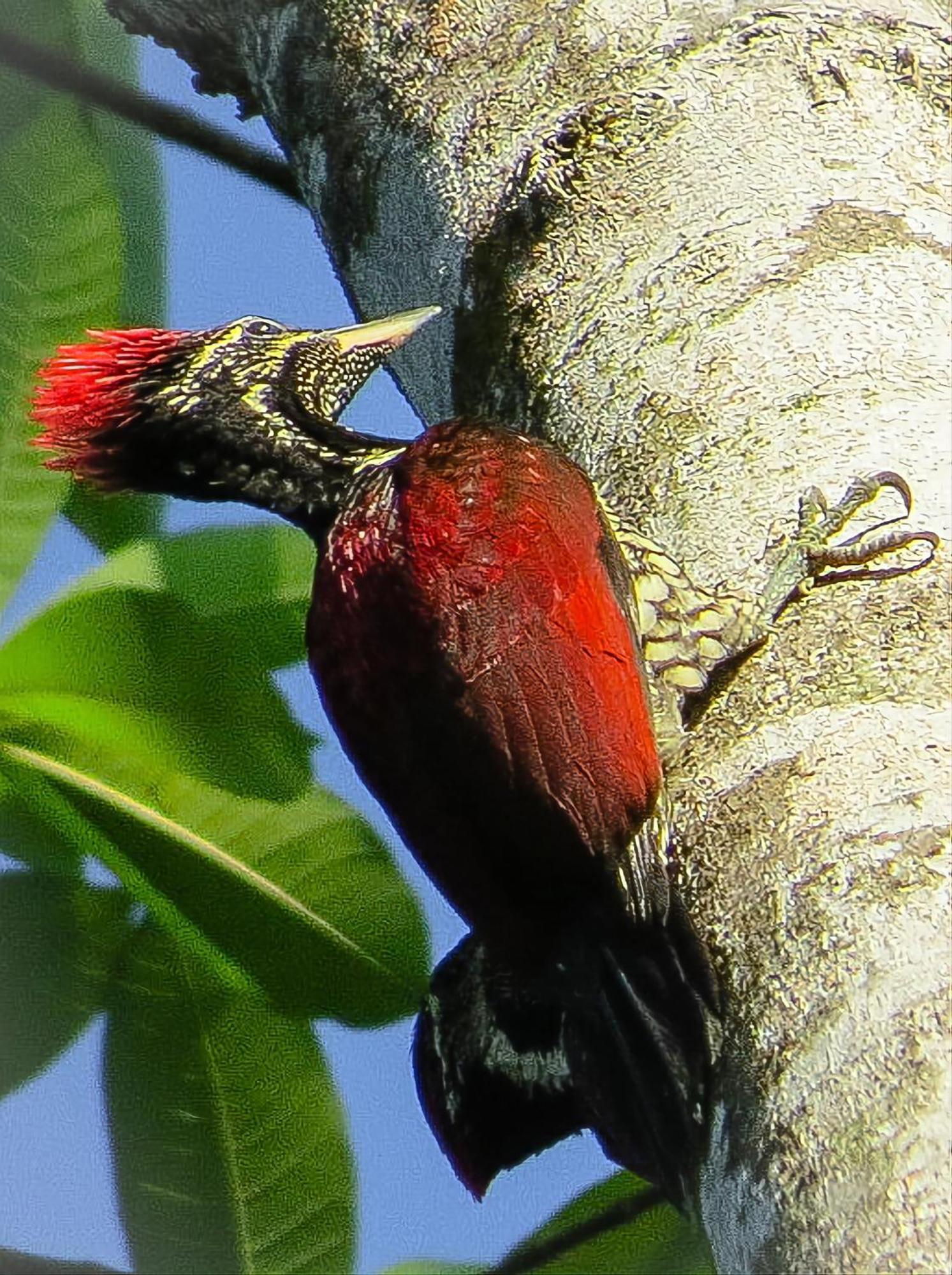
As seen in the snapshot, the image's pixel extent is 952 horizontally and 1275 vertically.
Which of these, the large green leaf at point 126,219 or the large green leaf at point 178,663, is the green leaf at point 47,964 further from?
the large green leaf at point 126,219

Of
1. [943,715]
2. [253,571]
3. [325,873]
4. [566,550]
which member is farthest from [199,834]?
[943,715]

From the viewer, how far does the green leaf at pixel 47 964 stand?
2436mm

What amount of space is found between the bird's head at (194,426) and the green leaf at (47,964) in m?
0.60

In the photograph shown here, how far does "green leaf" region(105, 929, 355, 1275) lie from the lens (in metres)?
2.43

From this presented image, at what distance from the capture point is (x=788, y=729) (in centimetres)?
133

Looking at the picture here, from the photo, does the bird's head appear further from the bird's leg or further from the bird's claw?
the bird's claw

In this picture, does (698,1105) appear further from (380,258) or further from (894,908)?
(380,258)

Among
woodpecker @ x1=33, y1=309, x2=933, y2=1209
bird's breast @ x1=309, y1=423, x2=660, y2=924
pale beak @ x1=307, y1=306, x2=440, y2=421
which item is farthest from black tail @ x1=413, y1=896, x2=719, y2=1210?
pale beak @ x1=307, y1=306, x2=440, y2=421

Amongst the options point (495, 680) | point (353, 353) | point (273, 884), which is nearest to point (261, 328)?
point (353, 353)

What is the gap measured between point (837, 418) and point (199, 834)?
1.29m

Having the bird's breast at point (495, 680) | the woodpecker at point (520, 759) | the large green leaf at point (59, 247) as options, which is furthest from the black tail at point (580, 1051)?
the large green leaf at point (59, 247)

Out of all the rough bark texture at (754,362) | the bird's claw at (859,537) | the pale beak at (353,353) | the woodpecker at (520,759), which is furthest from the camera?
the pale beak at (353,353)

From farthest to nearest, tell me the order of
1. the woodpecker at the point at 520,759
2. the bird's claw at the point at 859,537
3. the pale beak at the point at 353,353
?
the pale beak at the point at 353,353
the woodpecker at the point at 520,759
the bird's claw at the point at 859,537

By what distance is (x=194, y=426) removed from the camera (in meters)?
2.52
